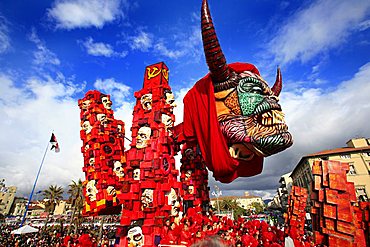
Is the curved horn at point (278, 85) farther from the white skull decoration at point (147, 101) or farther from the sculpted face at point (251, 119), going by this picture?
the white skull decoration at point (147, 101)

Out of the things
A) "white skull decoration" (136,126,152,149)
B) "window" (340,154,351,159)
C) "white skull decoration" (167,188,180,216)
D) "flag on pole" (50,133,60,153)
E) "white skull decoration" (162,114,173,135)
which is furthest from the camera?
"window" (340,154,351,159)

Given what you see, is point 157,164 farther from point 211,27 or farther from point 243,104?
point 211,27

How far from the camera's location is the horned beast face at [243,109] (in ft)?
10.8

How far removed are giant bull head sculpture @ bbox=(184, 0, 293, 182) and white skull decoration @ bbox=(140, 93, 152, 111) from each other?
141 centimetres

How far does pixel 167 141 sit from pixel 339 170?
10.7ft

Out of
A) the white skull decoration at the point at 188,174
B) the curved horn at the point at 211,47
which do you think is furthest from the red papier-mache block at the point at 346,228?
the white skull decoration at the point at 188,174

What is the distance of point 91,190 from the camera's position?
5859 mm

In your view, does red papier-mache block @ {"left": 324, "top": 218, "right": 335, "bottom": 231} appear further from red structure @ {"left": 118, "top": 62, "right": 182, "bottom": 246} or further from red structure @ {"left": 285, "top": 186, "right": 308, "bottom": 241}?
red structure @ {"left": 285, "top": 186, "right": 308, "bottom": 241}

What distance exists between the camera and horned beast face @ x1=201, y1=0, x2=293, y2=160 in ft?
10.8

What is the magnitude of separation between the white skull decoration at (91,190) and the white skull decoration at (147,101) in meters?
2.70

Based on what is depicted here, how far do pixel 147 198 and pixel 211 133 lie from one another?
198cm

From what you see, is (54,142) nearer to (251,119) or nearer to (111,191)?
(111,191)

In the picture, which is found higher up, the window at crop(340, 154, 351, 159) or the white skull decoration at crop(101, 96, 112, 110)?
the window at crop(340, 154, 351, 159)

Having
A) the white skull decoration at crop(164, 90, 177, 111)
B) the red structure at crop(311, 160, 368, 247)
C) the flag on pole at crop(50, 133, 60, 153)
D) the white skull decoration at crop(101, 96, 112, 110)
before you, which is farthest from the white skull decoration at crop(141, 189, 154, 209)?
the flag on pole at crop(50, 133, 60, 153)
